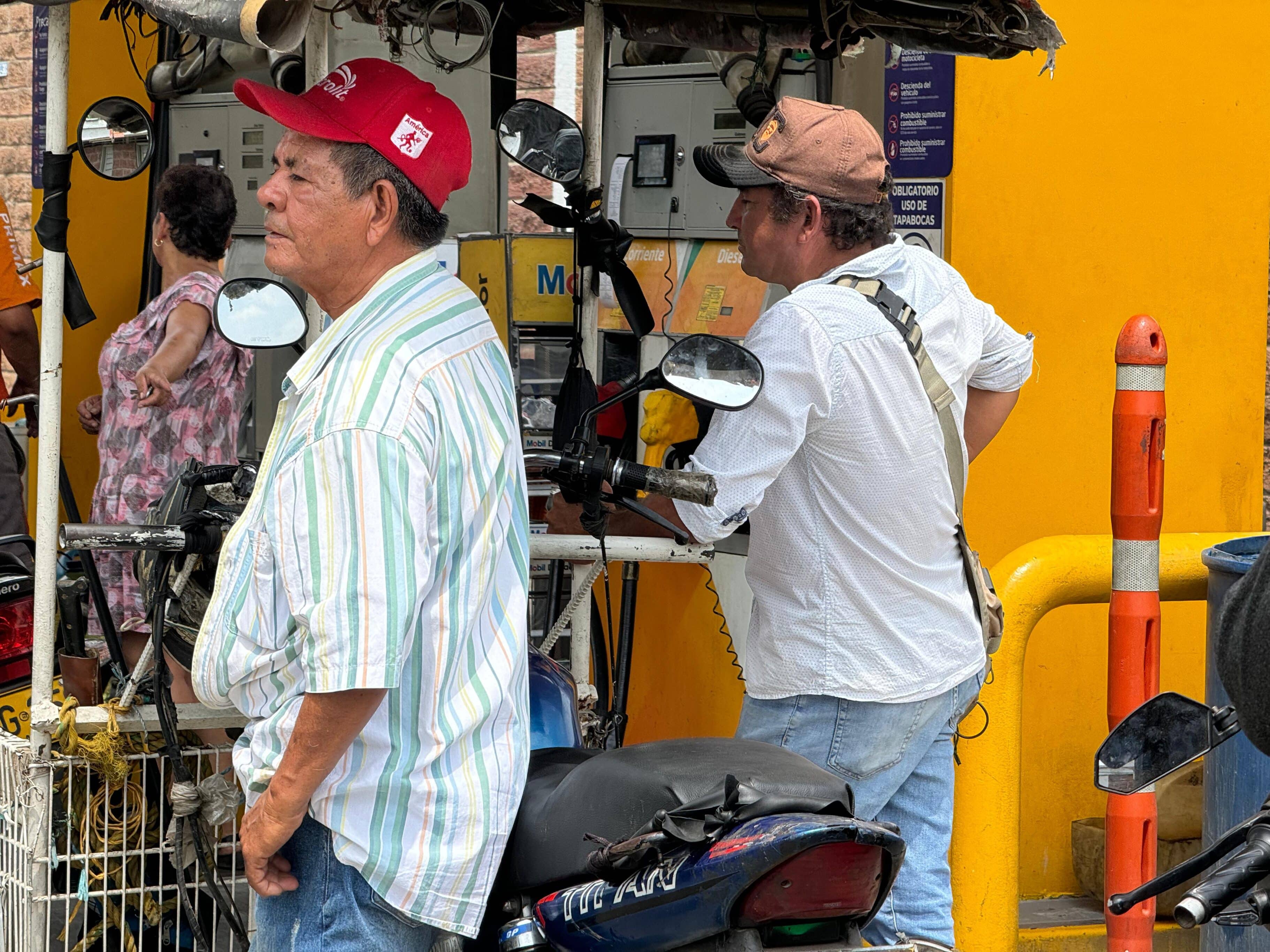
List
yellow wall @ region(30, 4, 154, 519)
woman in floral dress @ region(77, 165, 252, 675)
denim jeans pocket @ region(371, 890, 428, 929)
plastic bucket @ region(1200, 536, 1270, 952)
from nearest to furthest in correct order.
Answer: denim jeans pocket @ region(371, 890, 428, 929)
plastic bucket @ region(1200, 536, 1270, 952)
woman in floral dress @ region(77, 165, 252, 675)
yellow wall @ region(30, 4, 154, 519)

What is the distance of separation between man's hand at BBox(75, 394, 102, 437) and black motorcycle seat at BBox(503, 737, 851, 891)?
3.53 metres

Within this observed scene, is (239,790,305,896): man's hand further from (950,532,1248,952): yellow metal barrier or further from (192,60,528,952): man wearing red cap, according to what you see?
(950,532,1248,952): yellow metal barrier

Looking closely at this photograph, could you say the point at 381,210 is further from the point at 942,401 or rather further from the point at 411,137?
the point at 942,401

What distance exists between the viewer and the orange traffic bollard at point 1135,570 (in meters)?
3.71

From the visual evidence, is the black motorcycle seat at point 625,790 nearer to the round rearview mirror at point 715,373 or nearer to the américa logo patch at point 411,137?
the round rearview mirror at point 715,373

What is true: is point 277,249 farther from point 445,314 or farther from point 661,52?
point 661,52

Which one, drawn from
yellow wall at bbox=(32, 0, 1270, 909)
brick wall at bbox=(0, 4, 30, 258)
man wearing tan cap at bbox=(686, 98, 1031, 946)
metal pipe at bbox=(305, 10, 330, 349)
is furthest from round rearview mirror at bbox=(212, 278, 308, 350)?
brick wall at bbox=(0, 4, 30, 258)

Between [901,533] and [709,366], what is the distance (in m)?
0.50

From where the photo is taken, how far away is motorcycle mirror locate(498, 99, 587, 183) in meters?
3.18

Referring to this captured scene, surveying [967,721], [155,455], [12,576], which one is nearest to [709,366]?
[967,721]

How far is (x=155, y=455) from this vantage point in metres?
4.80

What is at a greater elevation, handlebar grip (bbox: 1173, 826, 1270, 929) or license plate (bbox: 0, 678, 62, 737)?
handlebar grip (bbox: 1173, 826, 1270, 929)

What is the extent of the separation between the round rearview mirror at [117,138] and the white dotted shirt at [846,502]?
1395 mm

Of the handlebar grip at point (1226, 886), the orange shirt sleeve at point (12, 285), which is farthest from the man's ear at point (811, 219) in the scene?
the orange shirt sleeve at point (12, 285)
